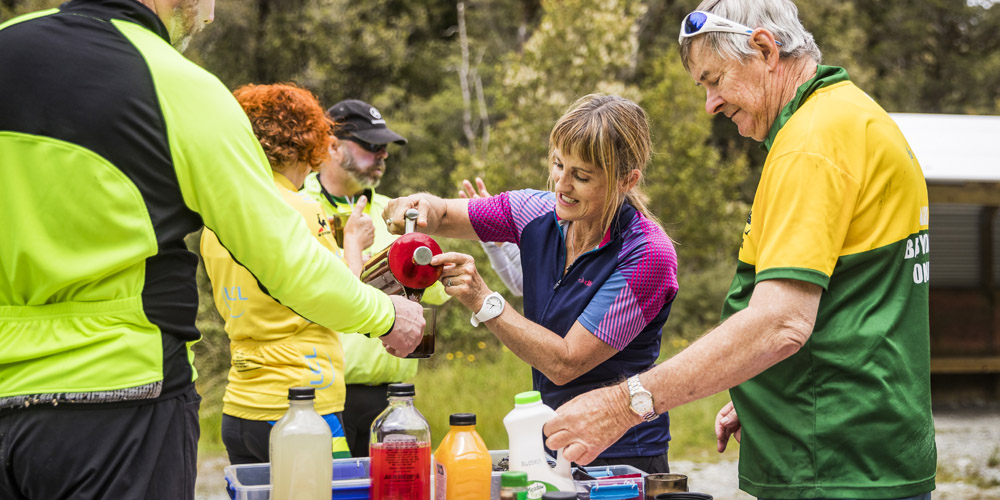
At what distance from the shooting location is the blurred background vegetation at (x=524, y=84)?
893cm

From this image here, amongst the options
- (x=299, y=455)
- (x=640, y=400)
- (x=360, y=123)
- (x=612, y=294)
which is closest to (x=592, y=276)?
(x=612, y=294)

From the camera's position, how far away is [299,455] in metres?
1.96

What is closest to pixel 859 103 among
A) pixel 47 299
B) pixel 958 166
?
pixel 47 299

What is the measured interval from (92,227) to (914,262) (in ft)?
5.89

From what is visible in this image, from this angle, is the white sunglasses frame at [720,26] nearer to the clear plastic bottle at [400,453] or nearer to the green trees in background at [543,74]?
the clear plastic bottle at [400,453]

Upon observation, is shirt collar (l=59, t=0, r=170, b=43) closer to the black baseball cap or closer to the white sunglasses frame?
the white sunglasses frame

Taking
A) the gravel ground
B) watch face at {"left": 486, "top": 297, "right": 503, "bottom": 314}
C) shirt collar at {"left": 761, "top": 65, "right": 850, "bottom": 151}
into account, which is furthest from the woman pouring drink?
the gravel ground

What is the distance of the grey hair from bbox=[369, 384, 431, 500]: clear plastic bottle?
3.72ft

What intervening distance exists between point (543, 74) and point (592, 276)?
954cm

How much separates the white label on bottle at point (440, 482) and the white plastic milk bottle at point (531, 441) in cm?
16

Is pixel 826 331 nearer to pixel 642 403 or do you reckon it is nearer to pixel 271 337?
pixel 642 403

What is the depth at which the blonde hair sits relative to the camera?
8.80 ft

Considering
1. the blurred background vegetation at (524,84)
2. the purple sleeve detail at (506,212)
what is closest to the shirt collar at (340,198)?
the purple sleeve detail at (506,212)

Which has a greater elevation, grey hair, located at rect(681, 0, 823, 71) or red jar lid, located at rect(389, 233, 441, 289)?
grey hair, located at rect(681, 0, 823, 71)
